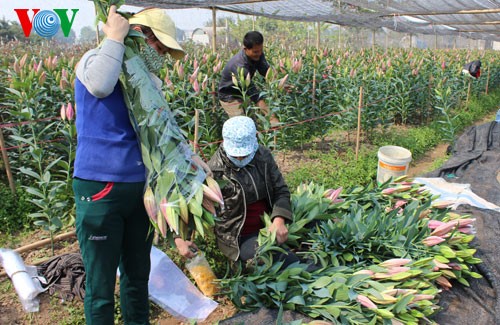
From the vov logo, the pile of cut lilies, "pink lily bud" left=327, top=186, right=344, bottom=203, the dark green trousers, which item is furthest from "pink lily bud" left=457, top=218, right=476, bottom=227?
the vov logo

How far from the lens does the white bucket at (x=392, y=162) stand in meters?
4.57

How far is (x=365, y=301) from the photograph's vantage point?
7.30 ft

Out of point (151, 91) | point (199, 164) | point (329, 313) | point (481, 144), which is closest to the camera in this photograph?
point (151, 91)

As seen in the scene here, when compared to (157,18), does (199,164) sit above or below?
below

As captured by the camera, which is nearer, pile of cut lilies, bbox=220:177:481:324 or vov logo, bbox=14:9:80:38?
pile of cut lilies, bbox=220:177:481:324

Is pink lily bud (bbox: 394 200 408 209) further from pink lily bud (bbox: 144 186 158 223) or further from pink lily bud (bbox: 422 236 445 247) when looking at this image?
pink lily bud (bbox: 144 186 158 223)

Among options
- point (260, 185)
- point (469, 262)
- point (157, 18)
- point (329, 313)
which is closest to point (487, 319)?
point (469, 262)

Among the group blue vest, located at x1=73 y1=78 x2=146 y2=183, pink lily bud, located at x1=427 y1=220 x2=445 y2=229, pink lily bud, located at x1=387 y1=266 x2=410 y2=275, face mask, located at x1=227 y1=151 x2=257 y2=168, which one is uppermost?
blue vest, located at x1=73 y1=78 x2=146 y2=183

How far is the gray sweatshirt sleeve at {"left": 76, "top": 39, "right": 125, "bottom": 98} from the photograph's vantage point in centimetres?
161

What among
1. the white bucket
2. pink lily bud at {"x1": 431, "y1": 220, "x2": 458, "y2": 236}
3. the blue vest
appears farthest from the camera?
the white bucket

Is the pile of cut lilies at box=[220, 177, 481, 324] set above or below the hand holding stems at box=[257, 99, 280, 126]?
below

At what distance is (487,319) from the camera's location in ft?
8.16

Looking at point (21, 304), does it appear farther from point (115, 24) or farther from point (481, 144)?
point (481, 144)

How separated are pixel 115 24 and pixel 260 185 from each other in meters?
1.45
